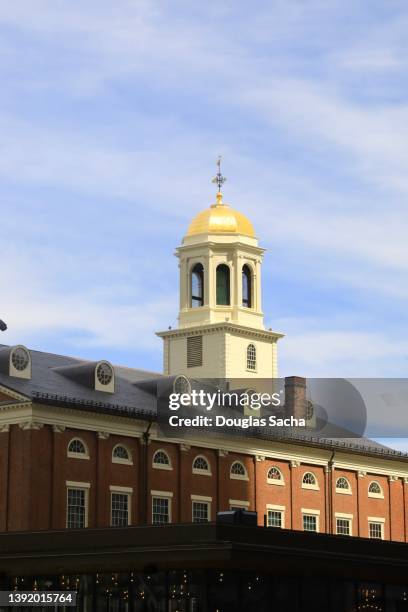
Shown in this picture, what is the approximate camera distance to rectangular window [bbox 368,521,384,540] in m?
93.6

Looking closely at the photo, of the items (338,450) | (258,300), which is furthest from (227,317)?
(338,450)

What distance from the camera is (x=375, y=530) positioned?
3703 inches

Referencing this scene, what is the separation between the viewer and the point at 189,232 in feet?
333

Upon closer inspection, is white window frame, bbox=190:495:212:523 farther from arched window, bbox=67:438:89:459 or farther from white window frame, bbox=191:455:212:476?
arched window, bbox=67:438:89:459

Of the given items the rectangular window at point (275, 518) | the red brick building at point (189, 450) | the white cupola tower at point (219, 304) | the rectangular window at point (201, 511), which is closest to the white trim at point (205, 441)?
the red brick building at point (189, 450)

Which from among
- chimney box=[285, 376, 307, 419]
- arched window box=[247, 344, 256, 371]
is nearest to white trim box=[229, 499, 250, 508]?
chimney box=[285, 376, 307, 419]

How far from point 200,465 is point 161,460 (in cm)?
310

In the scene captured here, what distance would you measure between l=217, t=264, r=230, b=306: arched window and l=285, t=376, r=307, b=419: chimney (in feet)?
30.6

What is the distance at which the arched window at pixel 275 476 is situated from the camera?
88.4 m

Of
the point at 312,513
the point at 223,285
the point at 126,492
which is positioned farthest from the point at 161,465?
the point at 223,285

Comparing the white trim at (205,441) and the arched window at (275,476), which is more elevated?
the white trim at (205,441)

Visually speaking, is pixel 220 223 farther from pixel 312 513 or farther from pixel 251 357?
pixel 312 513

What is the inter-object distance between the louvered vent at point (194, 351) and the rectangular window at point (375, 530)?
14149mm

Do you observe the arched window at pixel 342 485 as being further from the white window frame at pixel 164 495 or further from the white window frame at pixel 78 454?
the white window frame at pixel 78 454
